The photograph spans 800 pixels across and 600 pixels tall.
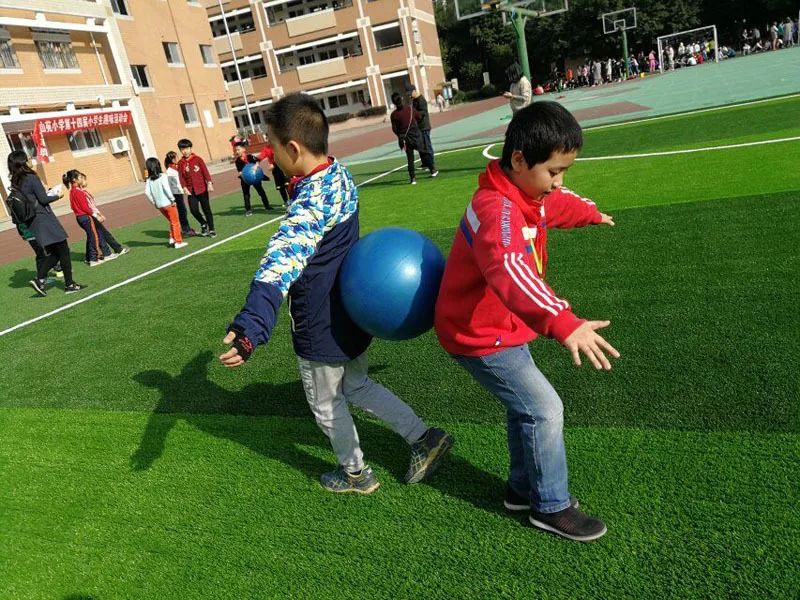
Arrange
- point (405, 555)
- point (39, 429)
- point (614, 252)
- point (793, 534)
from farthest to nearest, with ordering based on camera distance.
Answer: point (614, 252), point (39, 429), point (405, 555), point (793, 534)

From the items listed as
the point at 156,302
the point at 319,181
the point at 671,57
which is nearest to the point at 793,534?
the point at 319,181

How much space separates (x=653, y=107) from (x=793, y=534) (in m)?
21.1

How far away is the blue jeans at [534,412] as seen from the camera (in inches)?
99.9

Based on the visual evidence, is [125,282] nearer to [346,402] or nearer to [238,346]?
[346,402]

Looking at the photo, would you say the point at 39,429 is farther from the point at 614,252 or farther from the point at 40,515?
the point at 614,252

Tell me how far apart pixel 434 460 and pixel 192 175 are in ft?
33.7

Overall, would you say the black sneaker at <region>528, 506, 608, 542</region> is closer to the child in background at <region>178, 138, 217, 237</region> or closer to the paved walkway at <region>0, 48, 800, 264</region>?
the child in background at <region>178, 138, 217, 237</region>

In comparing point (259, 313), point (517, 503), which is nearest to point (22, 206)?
point (259, 313)

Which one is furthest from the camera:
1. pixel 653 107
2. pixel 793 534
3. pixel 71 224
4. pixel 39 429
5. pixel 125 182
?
pixel 125 182

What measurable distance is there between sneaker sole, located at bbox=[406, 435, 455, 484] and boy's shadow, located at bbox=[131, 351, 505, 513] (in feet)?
0.16

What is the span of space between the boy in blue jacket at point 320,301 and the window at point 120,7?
36427 mm

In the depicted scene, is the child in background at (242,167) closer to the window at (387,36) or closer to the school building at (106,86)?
the school building at (106,86)

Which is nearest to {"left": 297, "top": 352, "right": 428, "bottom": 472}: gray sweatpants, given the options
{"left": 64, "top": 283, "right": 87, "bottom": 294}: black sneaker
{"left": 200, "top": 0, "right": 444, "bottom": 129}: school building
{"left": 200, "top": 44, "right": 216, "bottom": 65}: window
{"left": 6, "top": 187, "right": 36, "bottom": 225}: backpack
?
{"left": 6, "top": 187, "right": 36, "bottom": 225}: backpack

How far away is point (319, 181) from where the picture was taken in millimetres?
2852
